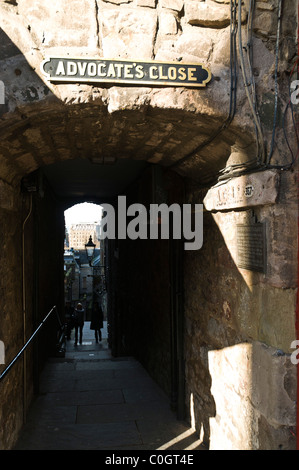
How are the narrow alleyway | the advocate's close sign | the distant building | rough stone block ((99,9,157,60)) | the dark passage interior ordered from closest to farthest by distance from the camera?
the advocate's close sign
rough stone block ((99,9,157,60))
the narrow alleyway
the dark passage interior
the distant building

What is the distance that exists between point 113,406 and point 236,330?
94.9 inches

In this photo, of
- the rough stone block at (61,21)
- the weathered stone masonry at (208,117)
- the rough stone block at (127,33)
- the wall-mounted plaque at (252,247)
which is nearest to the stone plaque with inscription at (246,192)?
the weathered stone masonry at (208,117)

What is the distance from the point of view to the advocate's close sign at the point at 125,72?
252 centimetres

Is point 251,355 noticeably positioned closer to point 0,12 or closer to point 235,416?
point 235,416

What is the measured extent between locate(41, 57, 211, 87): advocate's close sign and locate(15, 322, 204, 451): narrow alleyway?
325cm

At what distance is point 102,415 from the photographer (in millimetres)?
4520

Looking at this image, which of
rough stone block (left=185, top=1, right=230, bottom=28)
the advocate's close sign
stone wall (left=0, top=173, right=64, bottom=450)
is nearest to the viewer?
the advocate's close sign

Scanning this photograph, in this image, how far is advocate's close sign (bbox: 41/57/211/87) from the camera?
2.52 m

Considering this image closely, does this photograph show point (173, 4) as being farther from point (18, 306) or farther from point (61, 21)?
point (18, 306)

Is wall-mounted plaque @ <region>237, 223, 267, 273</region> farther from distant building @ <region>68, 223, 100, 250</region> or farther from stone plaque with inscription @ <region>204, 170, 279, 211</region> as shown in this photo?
distant building @ <region>68, 223, 100, 250</region>

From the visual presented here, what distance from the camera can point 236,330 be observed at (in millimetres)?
3090

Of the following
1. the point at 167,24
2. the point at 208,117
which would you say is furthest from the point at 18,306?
the point at 167,24

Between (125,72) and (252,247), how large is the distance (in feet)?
4.80

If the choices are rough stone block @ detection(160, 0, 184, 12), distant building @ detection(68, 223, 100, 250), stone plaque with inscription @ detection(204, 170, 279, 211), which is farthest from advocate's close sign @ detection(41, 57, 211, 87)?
distant building @ detection(68, 223, 100, 250)
